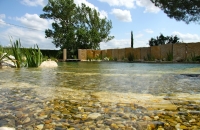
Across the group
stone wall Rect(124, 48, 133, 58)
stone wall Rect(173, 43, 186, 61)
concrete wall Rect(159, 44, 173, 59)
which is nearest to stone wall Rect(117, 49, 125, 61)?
stone wall Rect(124, 48, 133, 58)

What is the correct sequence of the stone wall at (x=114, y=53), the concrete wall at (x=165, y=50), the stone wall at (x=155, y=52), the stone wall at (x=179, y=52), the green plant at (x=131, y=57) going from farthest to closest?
the stone wall at (x=114, y=53)
the green plant at (x=131, y=57)
the stone wall at (x=155, y=52)
the concrete wall at (x=165, y=50)
the stone wall at (x=179, y=52)

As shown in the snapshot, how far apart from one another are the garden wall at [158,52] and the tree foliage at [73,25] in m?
2.21

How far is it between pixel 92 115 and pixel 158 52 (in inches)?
458

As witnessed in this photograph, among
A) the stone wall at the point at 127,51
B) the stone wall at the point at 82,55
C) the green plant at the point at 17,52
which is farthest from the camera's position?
the stone wall at the point at 82,55

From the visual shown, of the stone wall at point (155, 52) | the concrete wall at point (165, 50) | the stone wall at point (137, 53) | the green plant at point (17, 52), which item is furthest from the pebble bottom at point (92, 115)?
the stone wall at point (137, 53)

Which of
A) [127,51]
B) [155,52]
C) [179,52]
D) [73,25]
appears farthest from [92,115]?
[73,25]

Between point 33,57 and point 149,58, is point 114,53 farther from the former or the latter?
point 33,57

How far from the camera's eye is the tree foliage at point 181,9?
35.8 ft

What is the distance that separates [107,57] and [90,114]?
15.7 m

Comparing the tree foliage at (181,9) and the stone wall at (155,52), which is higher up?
the tree foliage at (181,9)

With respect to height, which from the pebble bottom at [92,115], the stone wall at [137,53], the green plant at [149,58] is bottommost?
the pebble bottom at [92,115]

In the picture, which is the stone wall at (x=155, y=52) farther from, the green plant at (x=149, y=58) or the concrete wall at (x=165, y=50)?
the concrete wall at (x=165, y=50)

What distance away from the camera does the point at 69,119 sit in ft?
3.89

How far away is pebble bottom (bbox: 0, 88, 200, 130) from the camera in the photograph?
107 cm
